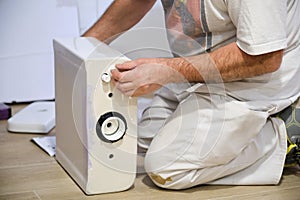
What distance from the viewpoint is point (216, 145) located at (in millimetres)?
1672

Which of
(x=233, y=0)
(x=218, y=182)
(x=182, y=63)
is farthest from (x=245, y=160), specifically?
(x=233, y=0)

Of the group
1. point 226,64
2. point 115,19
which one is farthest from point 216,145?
point 115,19

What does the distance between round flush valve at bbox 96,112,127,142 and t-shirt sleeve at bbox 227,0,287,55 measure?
35 centimetres

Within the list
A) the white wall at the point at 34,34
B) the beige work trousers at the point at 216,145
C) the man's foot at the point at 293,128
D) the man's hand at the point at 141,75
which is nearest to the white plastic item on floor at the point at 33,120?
the white wall at the point at 34,34

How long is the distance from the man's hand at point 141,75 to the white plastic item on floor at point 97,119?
2cm

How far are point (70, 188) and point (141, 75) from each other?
1.26 ft

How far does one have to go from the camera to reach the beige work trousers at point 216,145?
1.68 m

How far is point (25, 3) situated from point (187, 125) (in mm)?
976

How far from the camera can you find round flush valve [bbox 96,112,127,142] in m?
1.59

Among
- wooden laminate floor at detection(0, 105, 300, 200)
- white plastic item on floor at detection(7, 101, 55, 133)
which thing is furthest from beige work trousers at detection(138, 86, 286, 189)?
white plastic item on floor at detection(7, 101, 55, 133)

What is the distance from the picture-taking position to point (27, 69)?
8.05 ft

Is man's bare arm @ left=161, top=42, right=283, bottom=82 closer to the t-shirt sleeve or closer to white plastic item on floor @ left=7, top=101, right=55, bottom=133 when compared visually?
the t-shirt sleeve

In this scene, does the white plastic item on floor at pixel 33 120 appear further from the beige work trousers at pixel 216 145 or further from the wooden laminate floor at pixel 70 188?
the beige work trousers at pixel 216 145

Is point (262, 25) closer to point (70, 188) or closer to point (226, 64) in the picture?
point (226, 64)
